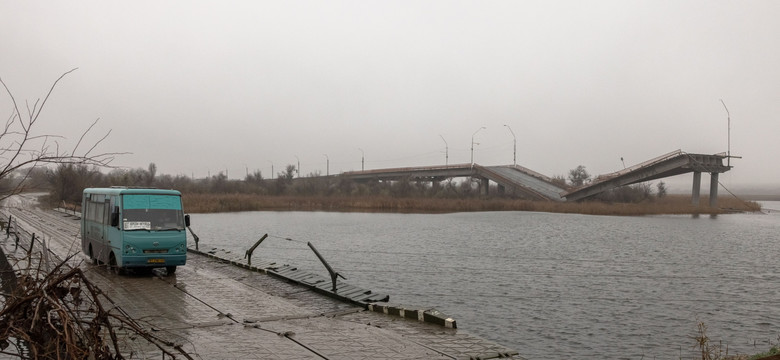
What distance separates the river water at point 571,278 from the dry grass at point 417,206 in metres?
20.7

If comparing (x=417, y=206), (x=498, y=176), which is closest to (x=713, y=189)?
(x=498, y=176)

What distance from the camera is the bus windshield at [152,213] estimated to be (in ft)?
61.3

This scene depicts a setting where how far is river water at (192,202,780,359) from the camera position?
15.6 meters

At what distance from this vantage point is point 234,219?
186 ft

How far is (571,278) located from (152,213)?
1645 centimetres

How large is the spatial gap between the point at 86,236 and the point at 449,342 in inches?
688

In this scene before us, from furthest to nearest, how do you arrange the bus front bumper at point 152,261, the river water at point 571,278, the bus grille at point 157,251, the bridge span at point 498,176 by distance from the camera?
the bridge span at point 498,176 → the bus grille at point 157,251 → the bus front bumper at point 152,261 → the river water at point 571,278

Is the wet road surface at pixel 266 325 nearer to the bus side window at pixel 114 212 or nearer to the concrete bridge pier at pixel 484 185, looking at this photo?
the bus side window at pixel 114 212

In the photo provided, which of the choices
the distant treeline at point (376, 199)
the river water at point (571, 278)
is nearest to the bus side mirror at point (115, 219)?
the river water at point (571, 278)

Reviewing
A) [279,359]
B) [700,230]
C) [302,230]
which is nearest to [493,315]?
[279,359]

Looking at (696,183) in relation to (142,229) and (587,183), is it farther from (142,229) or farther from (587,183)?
(142,229)

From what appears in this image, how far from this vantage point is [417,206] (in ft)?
242

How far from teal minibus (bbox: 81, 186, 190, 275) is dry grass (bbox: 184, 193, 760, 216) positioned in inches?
1854

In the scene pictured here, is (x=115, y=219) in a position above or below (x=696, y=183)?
below
